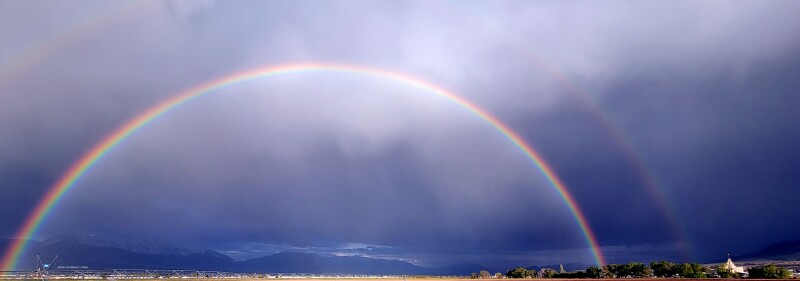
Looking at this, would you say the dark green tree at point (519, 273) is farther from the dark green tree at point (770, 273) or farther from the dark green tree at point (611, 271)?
the dark green tree at point (770, 273)

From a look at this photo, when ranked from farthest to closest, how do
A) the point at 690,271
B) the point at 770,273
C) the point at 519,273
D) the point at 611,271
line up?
the point at 519,273
the point at 611,271
the point at 690,271
the point at 770,273

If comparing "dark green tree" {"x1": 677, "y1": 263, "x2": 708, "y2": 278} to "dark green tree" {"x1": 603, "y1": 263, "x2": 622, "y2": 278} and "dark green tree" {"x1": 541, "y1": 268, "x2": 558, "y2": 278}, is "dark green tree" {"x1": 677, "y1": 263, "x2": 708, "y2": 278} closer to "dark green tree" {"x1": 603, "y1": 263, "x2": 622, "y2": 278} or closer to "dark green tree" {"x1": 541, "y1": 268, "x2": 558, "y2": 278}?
"dark green tree" {"x1": 603, "y1": 263, "x2": 622, "y2": 278}

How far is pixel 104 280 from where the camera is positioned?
17212 centimetres

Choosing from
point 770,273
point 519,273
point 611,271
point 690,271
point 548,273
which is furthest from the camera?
point 519,273

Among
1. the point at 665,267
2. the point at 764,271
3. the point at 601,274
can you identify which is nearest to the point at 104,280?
the point at 601,274

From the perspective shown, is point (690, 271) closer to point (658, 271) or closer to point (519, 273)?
point (658, 271)

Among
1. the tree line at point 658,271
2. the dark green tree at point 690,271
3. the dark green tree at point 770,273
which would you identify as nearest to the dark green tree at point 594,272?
the tree line at point 658,271

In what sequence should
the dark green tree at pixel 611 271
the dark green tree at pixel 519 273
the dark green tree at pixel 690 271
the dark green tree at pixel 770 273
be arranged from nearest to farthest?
1. the dark green tree at pixel 770 273
2. the dark green tree at pixel 690 271
3. the dark green tree at pixel 611 271
4. the dark green tree at pixel 519 273

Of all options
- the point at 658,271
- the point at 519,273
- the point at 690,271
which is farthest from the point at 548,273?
the point at 690,271

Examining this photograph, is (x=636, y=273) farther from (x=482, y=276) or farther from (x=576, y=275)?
(x=482, y=276)

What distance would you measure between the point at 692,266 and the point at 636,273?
1432 cm

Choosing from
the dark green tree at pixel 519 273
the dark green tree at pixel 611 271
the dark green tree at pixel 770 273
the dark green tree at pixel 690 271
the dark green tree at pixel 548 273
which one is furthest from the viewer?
the dark green tree at pixel 519 273

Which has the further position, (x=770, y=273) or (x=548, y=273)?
→ (x=548, y=273)

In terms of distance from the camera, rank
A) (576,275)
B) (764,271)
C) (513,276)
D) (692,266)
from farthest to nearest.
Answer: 1. (513,276)
2. (576,275)
3. (692,266)
4. (764,271)
